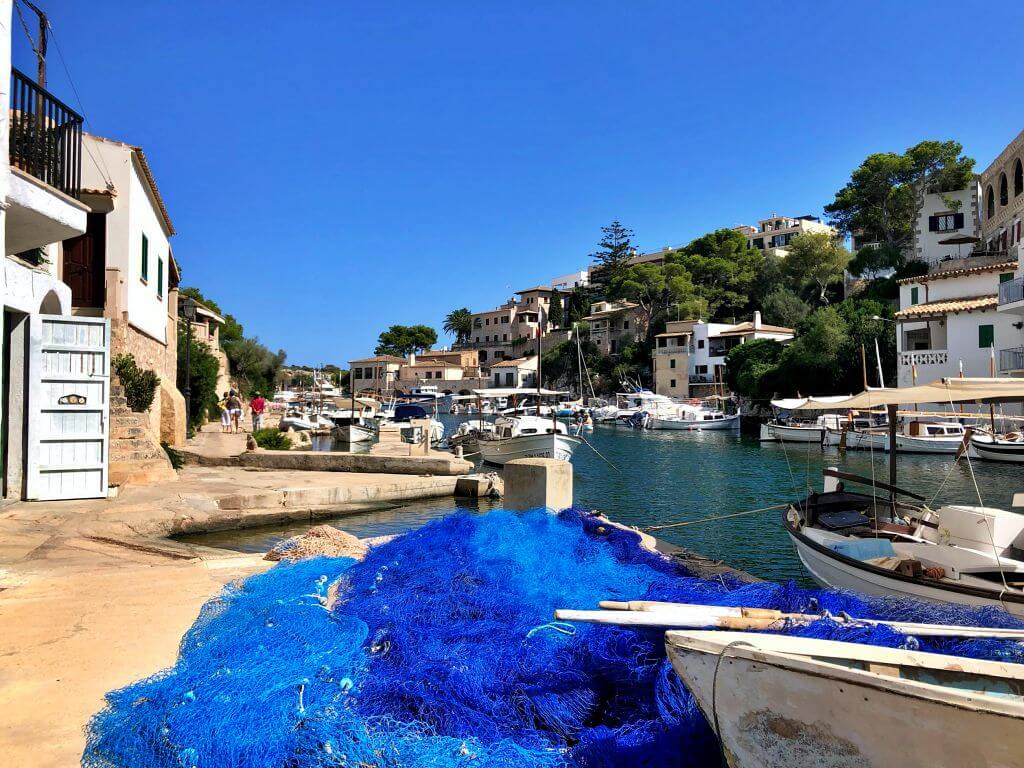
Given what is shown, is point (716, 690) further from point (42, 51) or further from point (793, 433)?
point (793, 433)

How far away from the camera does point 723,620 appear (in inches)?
152

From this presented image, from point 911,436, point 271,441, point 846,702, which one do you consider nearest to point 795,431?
point 911,436

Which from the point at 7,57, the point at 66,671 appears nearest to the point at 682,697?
the point at 66,671

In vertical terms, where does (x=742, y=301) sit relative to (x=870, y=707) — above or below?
above

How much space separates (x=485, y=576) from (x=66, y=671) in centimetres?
293

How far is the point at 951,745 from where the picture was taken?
9.17ft

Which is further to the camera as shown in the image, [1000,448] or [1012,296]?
[1012,296]

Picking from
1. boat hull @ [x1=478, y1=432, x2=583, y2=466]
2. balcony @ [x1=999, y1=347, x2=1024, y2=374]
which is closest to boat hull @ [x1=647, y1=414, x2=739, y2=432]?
balcony @ [x1=999, y1=347, x2=1024, y2=374]

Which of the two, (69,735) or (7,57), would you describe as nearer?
(69,735)

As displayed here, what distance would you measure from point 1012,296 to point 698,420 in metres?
24.2

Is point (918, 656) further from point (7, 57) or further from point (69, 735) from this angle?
point (7, 57)

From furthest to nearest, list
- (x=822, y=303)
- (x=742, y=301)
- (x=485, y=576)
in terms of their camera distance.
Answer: (x=742, y=301), (x=822, y=303), (x=485, y=576)

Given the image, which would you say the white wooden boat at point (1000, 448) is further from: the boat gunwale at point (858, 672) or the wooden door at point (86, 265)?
the wooden door at point (86, 265)

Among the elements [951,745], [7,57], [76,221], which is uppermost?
[7,57]
